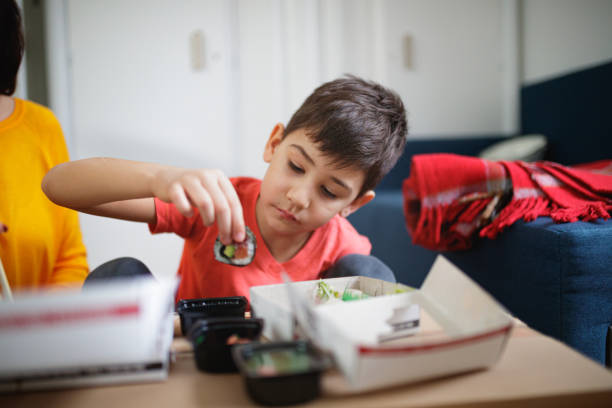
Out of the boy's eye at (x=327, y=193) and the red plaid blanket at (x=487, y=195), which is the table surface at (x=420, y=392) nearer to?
the boy's eye at (x=327, y=193)

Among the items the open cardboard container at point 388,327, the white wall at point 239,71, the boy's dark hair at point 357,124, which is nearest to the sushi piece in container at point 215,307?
the open cardboard container at point 388,327

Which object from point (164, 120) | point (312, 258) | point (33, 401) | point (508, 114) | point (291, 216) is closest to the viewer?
point (33, 401)

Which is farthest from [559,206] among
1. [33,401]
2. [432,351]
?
[33,401]

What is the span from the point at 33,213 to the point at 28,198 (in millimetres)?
33

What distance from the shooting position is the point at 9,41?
33.6 inches

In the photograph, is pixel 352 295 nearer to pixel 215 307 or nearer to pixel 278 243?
pixel 215 307

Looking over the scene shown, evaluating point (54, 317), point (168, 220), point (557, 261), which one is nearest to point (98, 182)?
point (168, 220)

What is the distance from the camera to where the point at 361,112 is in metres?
0.93

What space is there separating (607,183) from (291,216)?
80 cm

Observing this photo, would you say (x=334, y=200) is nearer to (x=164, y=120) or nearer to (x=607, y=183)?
(x=607, y=183)

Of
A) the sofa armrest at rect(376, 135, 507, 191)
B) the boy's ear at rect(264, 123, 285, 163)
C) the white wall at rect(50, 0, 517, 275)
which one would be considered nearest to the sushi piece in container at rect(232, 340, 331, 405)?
the boy's ear at rect(264, 123, 285, 163)

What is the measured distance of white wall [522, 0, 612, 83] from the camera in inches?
94.4

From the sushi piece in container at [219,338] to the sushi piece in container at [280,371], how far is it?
4 centimetres

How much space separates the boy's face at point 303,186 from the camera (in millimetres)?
849
